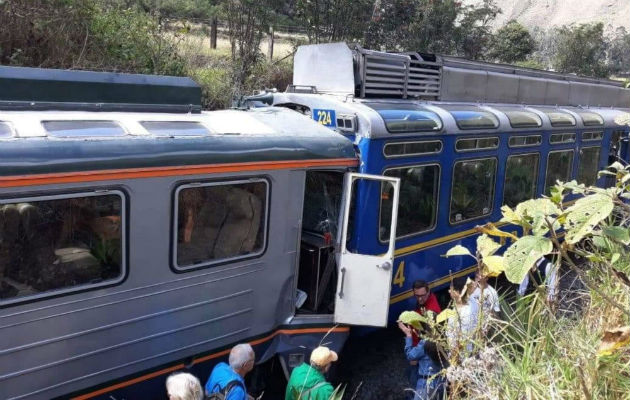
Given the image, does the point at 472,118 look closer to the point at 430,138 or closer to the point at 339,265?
the point at 430,138

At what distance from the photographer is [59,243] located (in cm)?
401

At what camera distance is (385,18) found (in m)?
21.7

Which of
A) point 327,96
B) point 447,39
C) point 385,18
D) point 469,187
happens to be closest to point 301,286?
point 327,96

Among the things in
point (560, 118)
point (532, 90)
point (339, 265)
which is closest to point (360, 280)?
point (339, 265)

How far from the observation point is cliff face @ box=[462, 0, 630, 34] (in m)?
71.6

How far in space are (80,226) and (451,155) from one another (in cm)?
438

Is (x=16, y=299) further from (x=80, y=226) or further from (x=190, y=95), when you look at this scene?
(x=190, y=95)

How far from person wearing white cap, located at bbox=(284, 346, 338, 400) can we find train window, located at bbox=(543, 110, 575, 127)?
6.02 metres

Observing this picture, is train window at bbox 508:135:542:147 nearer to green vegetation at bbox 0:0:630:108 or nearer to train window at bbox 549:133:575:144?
train window at bbox 549:133:575:144

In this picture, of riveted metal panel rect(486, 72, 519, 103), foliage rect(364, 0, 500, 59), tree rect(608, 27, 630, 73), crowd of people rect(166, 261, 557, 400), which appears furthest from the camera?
tree rect(608, 27, 630, 73)

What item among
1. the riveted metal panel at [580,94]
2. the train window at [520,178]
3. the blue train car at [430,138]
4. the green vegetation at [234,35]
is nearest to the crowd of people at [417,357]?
the blue train car at [430,138]

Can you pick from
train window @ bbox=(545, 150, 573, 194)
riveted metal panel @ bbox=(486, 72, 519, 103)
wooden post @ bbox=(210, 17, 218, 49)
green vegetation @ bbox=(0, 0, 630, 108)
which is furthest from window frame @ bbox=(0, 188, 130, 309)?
wooden post @ bbox=(210, 17, 218, 49)

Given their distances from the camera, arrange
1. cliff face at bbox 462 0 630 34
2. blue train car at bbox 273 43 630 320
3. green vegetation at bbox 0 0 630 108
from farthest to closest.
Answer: cliff face at bbox 462 0 630 34 → green vegetation at bbox 0 0 630 108 → blue train car at bbox 273 43 630 320

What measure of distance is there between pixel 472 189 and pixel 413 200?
1.24 metres
